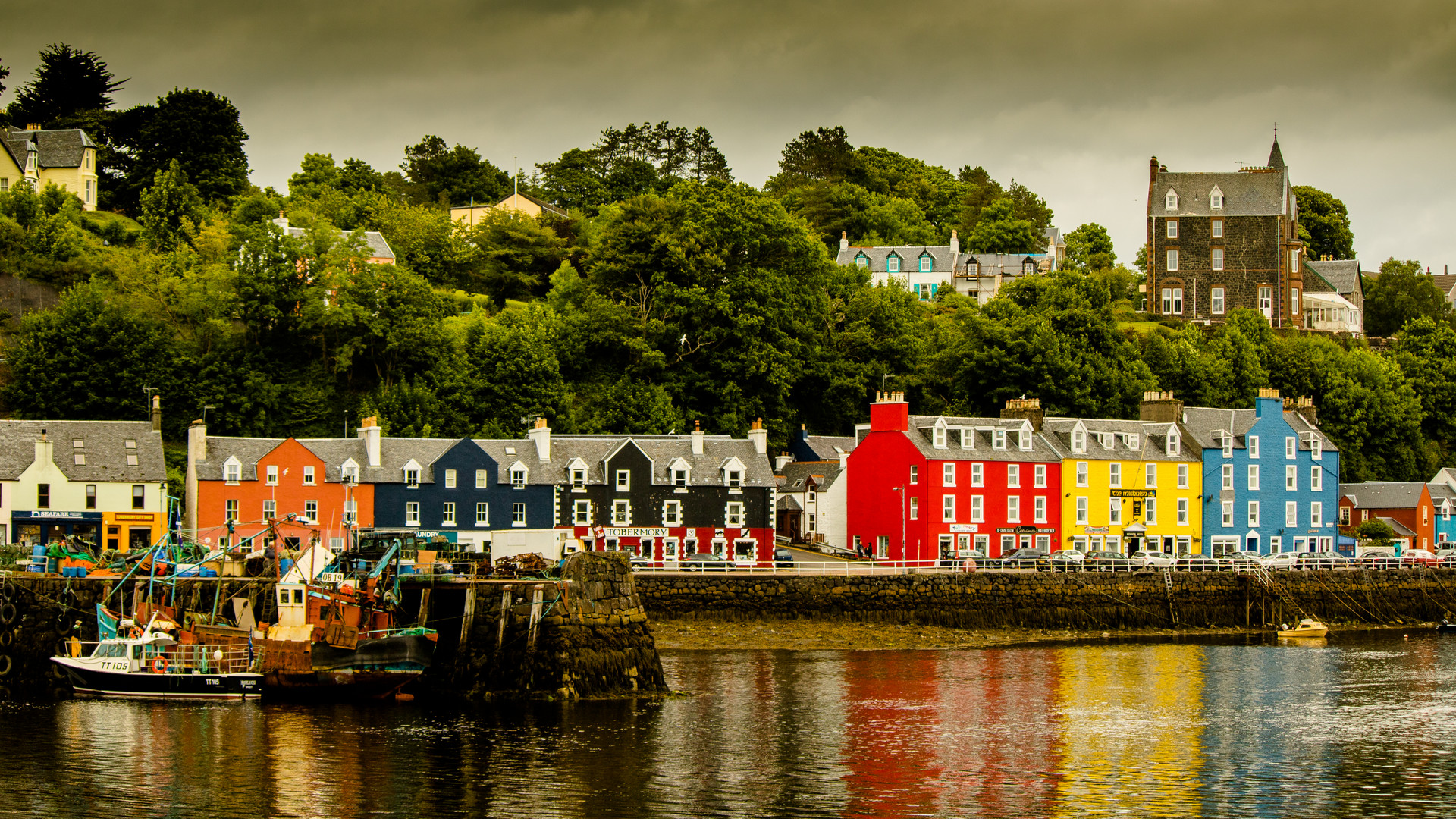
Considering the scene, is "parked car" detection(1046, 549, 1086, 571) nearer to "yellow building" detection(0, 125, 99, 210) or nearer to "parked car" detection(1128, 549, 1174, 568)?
"parked car" detection(1128, 549, 1174, 568)

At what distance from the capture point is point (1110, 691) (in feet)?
152

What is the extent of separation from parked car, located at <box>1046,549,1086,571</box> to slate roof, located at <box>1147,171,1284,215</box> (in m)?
48.9

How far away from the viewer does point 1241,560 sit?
6825cm

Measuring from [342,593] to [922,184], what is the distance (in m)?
105

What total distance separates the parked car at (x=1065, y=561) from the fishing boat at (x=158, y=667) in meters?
34.7

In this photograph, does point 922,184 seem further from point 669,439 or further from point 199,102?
point 669,439

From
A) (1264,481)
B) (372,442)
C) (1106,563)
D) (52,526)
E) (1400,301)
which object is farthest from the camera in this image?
(1400,301)

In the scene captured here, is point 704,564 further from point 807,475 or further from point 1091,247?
point 1091,247

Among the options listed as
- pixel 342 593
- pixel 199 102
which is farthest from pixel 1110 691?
pixel 199 102

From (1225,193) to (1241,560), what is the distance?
46.8m

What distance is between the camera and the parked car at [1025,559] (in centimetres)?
6462

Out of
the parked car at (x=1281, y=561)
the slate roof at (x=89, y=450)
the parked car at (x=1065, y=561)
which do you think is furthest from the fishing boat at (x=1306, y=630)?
the slate roof at (x=89, y=450)

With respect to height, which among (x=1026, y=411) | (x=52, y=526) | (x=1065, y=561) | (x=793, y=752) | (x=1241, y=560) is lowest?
(x=793, y=752)

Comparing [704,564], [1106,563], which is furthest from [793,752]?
[1106,563]
